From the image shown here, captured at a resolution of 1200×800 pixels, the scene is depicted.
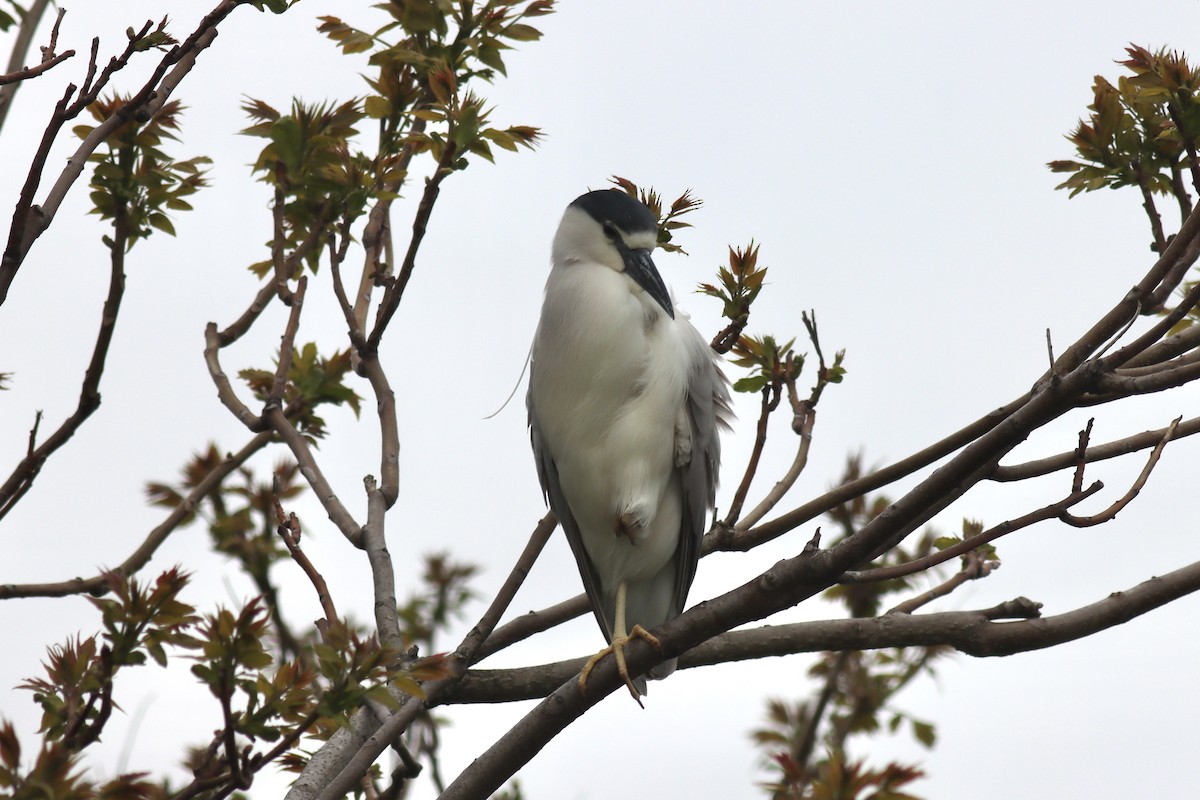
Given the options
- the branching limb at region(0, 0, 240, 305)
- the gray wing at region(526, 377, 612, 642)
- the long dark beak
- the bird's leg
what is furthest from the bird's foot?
the branching limb at region(0, 0, 240, 305)

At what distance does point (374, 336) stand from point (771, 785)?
1519mm

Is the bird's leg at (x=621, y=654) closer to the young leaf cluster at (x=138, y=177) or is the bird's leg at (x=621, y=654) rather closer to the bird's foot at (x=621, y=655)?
the bird's foot at (x=621, y=655)

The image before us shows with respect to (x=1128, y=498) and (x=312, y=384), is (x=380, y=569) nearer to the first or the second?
(x=312, y=384)

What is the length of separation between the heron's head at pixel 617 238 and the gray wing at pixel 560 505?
17.3 inches

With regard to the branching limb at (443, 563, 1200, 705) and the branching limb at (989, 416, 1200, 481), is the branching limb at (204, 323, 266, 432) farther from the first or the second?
the branching limb at (989, 416, 1200, 481)

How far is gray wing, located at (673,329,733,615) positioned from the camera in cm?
330

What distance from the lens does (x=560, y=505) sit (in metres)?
3.46

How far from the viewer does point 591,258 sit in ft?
11.6

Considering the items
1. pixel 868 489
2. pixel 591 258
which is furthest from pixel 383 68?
pixel 868 489

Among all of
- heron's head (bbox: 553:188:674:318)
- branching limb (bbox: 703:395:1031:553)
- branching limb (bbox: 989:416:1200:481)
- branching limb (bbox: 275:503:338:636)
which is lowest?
branching limb (bbox: 989:416:1200:481)

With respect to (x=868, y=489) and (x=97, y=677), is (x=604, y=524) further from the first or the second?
(x=97, y=677)

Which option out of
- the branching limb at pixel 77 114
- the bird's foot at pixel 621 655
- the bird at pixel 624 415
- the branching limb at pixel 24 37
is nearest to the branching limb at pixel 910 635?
the bird's foot at pixel 621 655

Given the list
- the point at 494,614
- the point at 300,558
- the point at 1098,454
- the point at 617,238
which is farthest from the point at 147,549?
the point at 1098,454

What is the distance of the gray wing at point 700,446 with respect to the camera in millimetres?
3297
